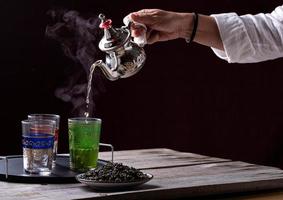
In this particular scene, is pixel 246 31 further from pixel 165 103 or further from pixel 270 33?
pixel 165 103

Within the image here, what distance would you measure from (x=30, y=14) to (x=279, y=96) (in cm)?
184

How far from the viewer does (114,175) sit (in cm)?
155

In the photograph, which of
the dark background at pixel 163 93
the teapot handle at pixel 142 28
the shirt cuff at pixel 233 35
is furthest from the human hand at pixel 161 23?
the dark background at pixel 163 93

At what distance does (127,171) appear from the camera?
1586 mm

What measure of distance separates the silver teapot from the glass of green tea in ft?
0.57

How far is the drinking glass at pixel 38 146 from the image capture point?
65.0 inches

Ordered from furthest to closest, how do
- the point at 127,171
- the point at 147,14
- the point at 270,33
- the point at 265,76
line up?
the point at 265,76 → the point at 270,33 → the point at 147,14 → the point at 127,171

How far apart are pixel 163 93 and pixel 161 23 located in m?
1.62

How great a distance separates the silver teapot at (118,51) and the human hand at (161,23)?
137 mm

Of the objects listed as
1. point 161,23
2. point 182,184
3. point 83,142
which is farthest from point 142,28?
point 182,184

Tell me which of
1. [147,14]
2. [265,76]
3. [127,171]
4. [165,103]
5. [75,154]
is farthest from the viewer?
[265,76]

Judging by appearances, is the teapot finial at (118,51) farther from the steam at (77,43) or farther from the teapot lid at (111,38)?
the steam at (77,43)

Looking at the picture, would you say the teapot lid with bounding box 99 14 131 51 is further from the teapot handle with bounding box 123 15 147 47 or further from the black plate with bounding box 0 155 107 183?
the black plate with bounding box 0 155 107 183

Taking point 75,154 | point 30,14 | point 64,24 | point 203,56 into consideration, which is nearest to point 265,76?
point 203,56
